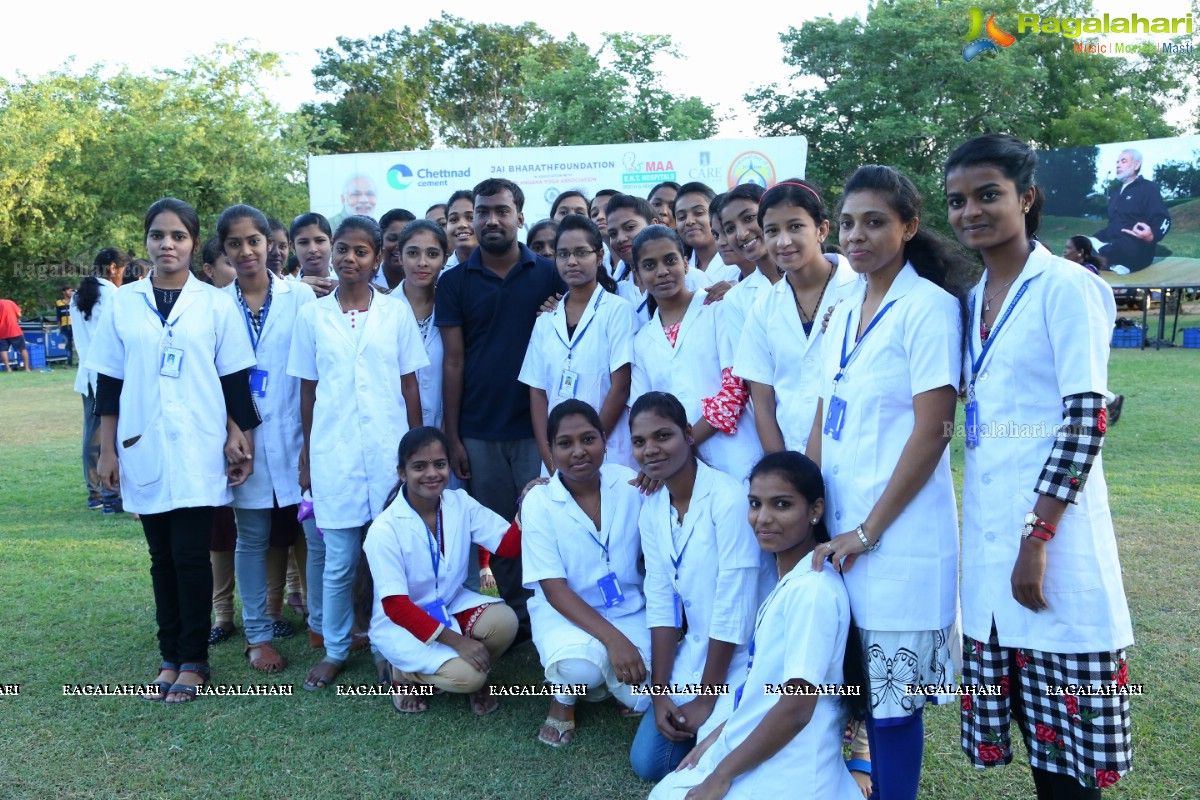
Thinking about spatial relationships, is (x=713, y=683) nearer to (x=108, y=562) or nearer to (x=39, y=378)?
(x=108, y=562)

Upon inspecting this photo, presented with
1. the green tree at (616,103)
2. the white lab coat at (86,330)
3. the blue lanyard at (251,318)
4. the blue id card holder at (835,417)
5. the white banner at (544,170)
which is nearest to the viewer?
the blue id card holder at (835,417)

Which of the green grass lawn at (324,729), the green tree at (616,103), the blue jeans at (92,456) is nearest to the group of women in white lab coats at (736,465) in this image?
the green grass lawn at (324,729)

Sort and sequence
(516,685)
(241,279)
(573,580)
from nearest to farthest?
1. (573,580)
2. (516,685)
3. (241,279)

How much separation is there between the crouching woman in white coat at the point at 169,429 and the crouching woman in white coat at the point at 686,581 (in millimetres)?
1972

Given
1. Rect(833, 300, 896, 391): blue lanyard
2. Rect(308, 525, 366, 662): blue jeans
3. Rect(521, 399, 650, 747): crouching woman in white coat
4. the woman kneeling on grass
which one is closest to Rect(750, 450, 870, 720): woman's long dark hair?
the woman kneeling on grass

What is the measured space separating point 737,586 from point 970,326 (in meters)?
1.20

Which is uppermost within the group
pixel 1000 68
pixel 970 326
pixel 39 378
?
pixel 1000 68

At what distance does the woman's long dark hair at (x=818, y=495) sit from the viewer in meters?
2.59

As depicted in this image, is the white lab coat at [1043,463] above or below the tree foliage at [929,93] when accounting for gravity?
below

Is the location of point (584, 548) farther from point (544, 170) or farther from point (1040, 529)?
point (544, 170)

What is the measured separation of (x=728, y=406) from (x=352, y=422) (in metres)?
1.69

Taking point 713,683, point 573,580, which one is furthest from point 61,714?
point 713,683

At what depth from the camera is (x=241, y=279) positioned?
4477 mm

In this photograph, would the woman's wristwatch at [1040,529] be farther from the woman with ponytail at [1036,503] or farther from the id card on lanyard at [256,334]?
the id card on lanyard at [256,334]
